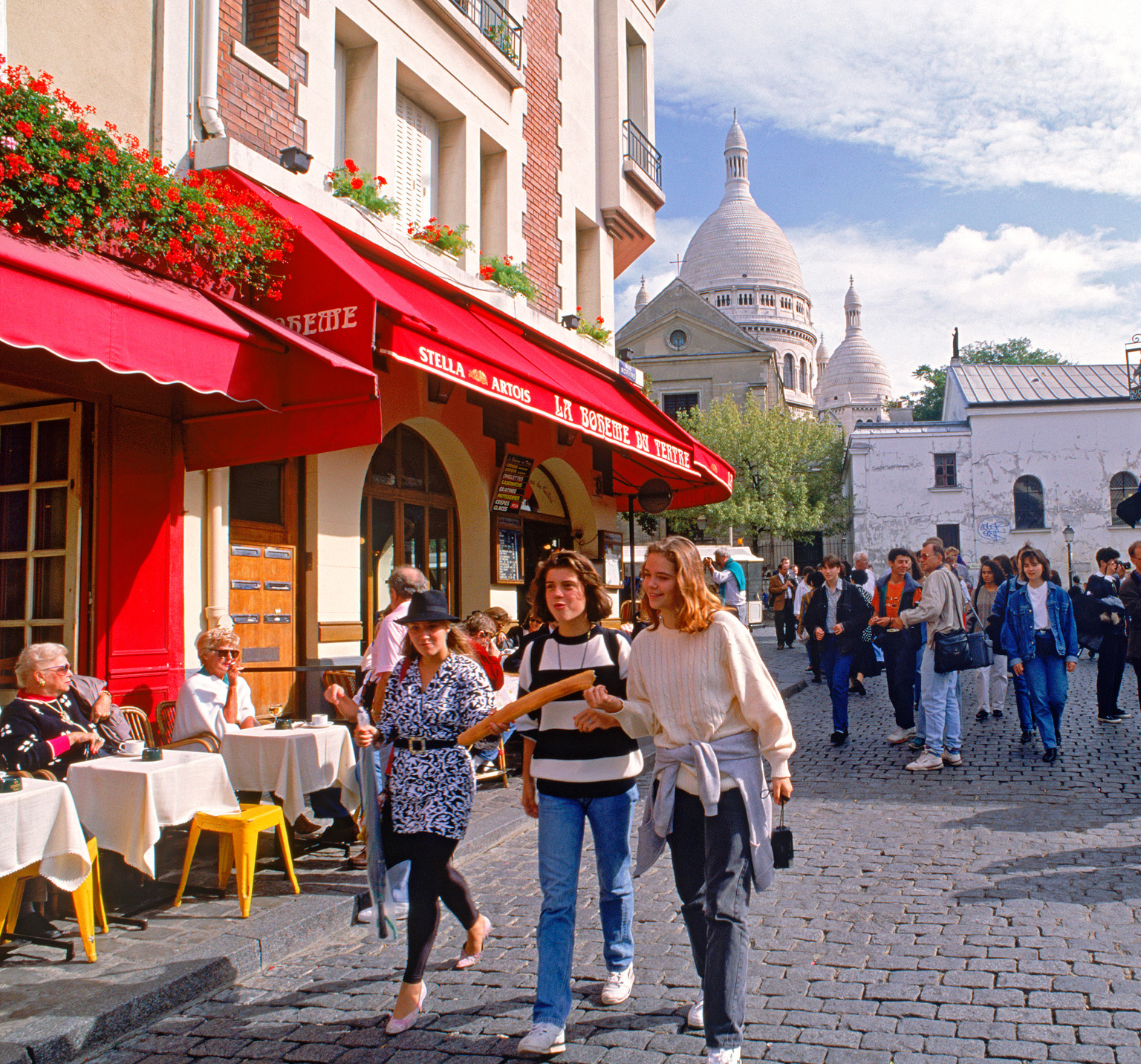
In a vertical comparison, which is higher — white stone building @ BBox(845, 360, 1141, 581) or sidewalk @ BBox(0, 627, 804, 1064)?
white stone building @ BBox(845, 360, 1141, 581)

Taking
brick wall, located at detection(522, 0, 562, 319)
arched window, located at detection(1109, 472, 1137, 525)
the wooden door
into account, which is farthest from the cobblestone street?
arched window, located at detection(1109, 472, 1137, 525)

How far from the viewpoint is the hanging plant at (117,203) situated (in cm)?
517

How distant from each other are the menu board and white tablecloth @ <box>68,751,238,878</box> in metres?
6.93

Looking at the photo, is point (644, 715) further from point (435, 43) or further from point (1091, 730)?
point (435, 43)

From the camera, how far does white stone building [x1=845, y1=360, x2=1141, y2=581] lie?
3703cm

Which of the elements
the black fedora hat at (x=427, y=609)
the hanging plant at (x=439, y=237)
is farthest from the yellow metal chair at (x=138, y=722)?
the hanging plant at (x=439, y=237)

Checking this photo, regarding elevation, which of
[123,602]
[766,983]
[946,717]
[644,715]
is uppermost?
[123,602]

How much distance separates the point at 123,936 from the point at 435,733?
1.86 metres

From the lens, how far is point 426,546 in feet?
35.6

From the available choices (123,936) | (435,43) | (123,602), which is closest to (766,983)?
(123,936)

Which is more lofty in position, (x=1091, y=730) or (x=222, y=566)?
(x=222, y=566)

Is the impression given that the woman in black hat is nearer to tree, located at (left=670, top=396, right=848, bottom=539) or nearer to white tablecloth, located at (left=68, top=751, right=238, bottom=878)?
white tablecloth, located at (left=68, top=751, right=238, bottom=878)

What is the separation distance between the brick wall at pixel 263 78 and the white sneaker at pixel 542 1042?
6.93 metres

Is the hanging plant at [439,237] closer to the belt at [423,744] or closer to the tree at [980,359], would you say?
the belt at [423,744]
